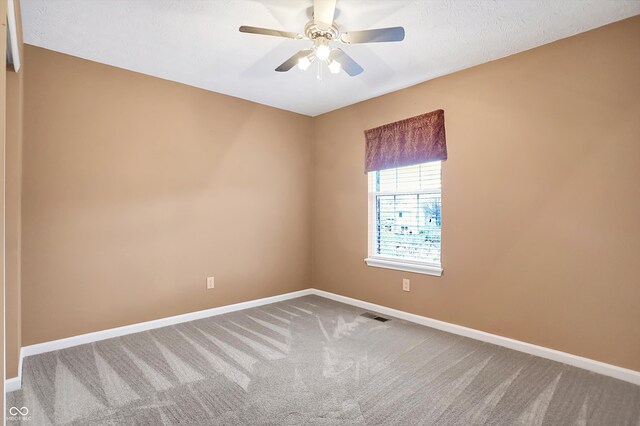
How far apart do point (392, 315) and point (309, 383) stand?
1690mm

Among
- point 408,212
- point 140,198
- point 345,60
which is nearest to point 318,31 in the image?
point 345,60

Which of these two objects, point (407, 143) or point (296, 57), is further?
point (407, 143)

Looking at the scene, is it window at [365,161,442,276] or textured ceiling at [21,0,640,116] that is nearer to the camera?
textured ceiling at [21,0,640,116]

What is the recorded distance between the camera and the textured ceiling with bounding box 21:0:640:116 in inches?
88.4

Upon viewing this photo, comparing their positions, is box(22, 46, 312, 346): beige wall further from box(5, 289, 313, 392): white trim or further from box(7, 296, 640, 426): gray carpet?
box(7, 296, 640, 426): gray carpet

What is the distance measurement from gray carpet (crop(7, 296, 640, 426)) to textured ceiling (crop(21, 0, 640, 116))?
2.52m

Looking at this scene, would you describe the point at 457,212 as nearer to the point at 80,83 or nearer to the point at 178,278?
the point at 178,278

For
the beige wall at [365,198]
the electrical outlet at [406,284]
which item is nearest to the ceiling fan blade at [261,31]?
the beige wall at [365,198]

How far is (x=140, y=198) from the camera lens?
129 inches

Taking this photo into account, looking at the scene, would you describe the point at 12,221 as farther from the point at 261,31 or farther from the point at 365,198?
the point at 365,198

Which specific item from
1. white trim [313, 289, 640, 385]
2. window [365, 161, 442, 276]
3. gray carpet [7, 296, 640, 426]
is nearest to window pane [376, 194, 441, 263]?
window [365, 161, 442, 276]

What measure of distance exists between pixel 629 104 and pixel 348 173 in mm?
2650

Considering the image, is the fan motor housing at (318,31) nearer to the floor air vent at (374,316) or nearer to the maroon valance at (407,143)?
the maroon valance at (407,143)

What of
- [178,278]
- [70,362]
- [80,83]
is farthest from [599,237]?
[80,83]
